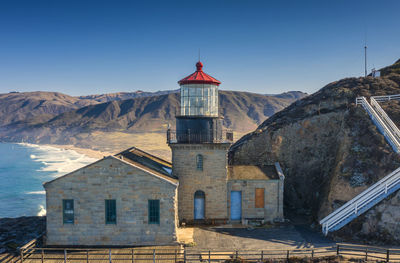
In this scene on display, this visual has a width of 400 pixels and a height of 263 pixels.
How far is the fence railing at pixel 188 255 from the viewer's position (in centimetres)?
1395

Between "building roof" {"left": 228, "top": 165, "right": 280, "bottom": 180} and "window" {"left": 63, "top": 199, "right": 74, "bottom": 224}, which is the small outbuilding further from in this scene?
"building roof" {"left": 228, "top": 165, "right": 280, "bottom": 180}

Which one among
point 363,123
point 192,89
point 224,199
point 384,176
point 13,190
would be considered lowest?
point 13,190

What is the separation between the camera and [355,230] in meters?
16.2

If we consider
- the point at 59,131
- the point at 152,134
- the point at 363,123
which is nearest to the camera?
the point at 363,123

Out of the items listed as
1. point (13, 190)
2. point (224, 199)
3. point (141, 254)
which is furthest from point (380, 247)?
point (13, 190)

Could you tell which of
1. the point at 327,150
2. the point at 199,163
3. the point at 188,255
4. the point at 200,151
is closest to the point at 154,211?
the point at 188,255

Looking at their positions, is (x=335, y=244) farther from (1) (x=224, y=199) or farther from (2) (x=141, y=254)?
(2) (x=141, y=254)

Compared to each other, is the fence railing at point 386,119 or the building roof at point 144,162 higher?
the fence railing at point 386,119

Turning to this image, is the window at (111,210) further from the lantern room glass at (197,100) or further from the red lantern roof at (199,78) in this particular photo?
the red lantern roof at (199,78)

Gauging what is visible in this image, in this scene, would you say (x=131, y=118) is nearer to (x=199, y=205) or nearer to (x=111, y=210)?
(x=199, y=205)

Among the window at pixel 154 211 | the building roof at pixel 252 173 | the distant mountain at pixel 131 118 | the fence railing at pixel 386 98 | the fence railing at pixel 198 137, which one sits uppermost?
the distant mountain at pixel 131 118

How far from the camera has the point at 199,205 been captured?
61.2 feet

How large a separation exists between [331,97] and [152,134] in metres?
86.6

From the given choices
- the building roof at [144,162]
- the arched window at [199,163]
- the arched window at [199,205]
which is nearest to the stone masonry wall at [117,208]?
the building roof at [144,162]
